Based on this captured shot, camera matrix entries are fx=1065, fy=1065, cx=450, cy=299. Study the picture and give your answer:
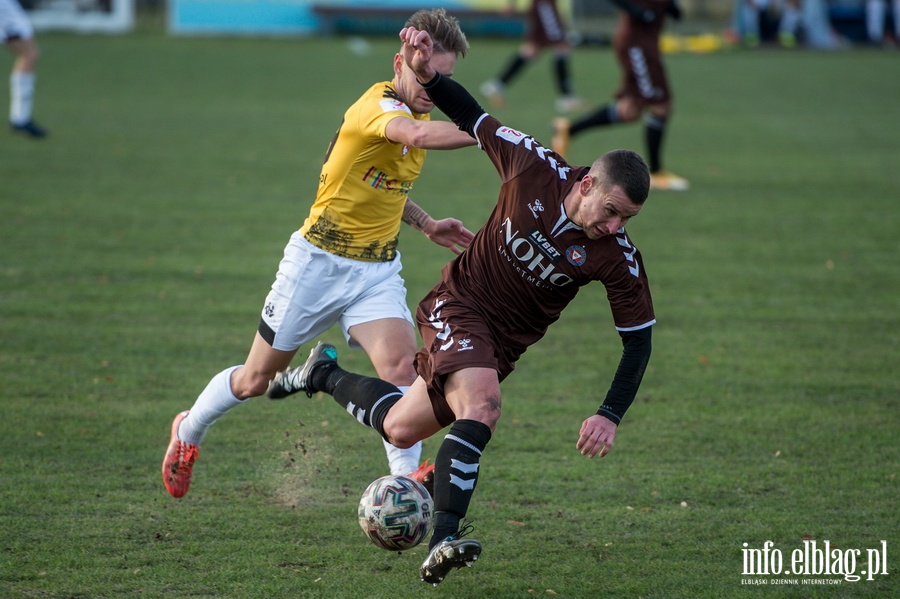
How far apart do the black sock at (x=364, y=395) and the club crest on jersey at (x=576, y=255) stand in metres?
1.03

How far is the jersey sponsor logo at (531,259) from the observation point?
429cm

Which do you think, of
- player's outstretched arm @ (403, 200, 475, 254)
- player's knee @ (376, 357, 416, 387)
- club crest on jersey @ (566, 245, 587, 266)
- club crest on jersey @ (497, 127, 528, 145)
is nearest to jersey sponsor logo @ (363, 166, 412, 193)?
player's outstretched arm @ (403, 200, 475, 254)

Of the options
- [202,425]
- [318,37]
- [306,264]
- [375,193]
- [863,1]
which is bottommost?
[318,37]

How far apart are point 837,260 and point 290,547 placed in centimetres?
666

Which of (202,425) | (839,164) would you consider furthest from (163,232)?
(839,164)

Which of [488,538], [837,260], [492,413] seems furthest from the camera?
[837,260]

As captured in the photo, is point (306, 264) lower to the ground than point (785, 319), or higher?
higher

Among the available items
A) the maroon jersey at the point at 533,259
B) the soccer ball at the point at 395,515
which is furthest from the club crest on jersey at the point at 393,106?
the soccer ball at the point at 395,515

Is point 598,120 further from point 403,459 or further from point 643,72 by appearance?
point 403,459

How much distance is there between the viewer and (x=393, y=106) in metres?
4.62

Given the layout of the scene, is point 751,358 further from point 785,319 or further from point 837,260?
point 837,260

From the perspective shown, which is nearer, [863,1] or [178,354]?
[178,354]

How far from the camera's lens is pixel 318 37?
28.8 metres

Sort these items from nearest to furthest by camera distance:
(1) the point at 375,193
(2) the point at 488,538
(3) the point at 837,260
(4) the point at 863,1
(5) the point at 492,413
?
(5) the point at 492,413, (2) the point at 488,538, (1) the point at 375,193, (3) the point at 837,260, (4) the point at 863,1
